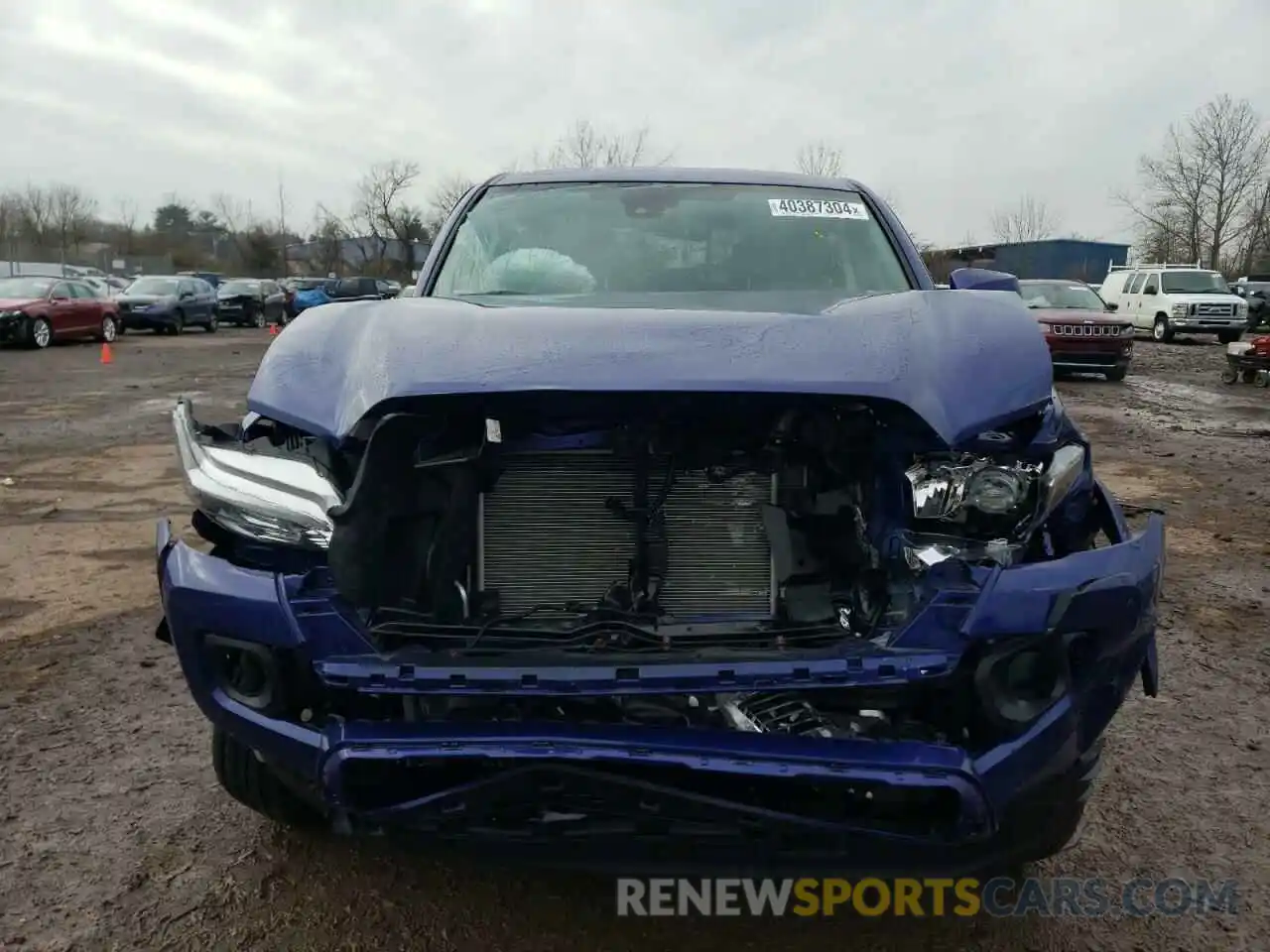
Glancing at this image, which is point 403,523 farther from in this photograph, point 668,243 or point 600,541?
point 668,243

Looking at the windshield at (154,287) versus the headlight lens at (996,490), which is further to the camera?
the windshield at (154,287)

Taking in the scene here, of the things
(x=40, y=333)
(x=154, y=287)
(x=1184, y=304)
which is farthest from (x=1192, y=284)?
(x=154, y=287)

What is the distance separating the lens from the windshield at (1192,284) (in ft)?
85.0

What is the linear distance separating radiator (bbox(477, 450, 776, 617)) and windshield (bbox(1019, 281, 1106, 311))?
15.5 meters

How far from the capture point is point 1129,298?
92.5 feet

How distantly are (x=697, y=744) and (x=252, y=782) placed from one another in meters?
1.24

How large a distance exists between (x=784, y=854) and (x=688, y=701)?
344 mm

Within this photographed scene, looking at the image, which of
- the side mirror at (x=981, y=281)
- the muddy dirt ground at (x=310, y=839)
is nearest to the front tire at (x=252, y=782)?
the muddy dirt ground at (x=310, y=839)

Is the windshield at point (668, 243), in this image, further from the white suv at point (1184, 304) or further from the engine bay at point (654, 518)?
the white suv at point (1184, 304)

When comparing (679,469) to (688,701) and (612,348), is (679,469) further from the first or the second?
(688,701)

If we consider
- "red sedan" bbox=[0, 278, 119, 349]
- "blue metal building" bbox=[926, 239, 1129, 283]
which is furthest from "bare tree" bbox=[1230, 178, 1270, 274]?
"red sedan" bbox=[0, 278, 119, 349]

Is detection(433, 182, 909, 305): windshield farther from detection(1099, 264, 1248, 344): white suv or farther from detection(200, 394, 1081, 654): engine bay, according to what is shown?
detection(1099, 264, 1248, 344): white suv

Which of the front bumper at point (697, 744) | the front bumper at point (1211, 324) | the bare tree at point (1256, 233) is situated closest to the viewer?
the front bumper at point (697, 744)

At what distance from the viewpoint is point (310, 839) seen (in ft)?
9.02
